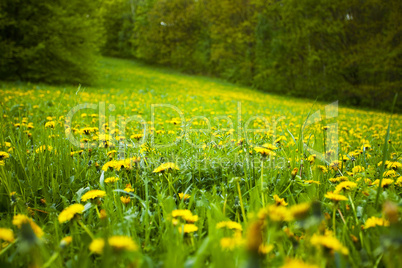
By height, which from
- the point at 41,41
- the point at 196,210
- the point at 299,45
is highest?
the point at 299,45

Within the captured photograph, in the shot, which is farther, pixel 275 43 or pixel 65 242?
pixel 275 43

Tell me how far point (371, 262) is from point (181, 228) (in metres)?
0.51

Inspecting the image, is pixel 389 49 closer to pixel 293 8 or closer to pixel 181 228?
pixel 293 8

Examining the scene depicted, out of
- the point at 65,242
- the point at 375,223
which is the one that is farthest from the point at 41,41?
the point at 375,223

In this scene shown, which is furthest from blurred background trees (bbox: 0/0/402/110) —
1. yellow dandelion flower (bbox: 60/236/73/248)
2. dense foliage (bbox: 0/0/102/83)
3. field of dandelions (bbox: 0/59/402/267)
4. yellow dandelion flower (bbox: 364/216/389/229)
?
yellow dandelion flower (bbox: 364/216/389/229)

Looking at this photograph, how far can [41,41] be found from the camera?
7930 millimetres

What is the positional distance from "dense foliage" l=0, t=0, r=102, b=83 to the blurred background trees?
0.03 meters

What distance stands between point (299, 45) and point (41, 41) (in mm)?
11154

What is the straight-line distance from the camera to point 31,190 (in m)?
1.19

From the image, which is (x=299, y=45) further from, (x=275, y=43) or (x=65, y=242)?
(x=65, y=242)

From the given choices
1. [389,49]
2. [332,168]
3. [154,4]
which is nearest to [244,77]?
[389,49]

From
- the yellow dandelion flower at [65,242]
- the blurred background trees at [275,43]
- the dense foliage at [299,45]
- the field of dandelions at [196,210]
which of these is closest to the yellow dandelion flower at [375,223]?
the field of dandelions at [196,210]

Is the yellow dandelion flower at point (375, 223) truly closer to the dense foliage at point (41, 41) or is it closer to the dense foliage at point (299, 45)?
the dense foliage at point (41, 41)

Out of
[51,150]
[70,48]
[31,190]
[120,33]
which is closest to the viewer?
[31,190]
